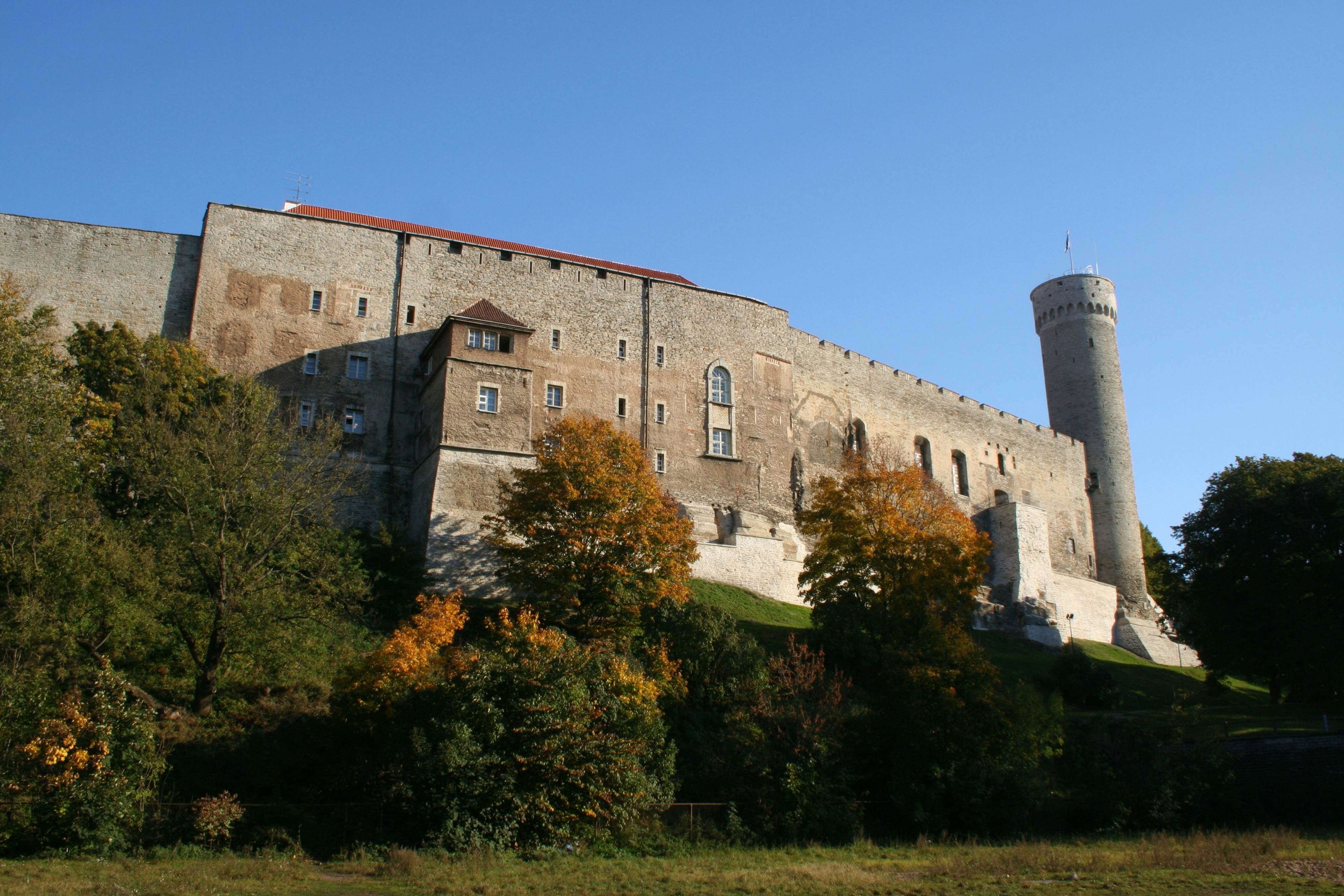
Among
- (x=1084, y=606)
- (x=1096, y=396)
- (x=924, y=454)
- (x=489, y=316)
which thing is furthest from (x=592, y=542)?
(x=1096, y=396)

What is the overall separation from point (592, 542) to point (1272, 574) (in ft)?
70.3

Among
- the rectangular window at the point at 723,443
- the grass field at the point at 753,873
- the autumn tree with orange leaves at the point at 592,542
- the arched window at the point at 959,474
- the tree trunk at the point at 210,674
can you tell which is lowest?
the grass field at the point at 753,873

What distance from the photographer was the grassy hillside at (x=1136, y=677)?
2921cm

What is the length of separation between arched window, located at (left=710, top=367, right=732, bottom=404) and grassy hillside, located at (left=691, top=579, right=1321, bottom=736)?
8.14 meters

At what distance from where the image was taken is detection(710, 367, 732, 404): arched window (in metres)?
42.1

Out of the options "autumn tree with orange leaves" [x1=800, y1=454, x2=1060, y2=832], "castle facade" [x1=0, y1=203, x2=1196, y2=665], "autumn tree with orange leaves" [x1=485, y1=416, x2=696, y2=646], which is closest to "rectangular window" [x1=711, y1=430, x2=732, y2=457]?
"castle facade" [x1=0, y1=203, x2=1196, y2=665]

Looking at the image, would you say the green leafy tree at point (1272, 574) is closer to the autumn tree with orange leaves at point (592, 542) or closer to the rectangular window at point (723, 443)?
the rectangular window at point (723, 443)

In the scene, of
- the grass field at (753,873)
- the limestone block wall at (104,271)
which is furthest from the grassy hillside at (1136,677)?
the limestone block wall at (104,271)

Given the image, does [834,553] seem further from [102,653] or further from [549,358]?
[102,653]

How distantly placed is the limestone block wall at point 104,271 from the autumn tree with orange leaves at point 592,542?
13735mm

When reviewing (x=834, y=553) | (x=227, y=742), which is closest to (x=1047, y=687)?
(x=834, y=553)

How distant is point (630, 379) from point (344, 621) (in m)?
17.9

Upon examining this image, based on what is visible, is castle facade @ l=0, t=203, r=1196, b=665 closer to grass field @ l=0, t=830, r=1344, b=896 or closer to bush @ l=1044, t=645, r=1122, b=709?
bush @ l=1044, t=645, r=1122, b=709

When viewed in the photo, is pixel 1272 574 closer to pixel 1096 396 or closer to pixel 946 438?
pixel 946 438
